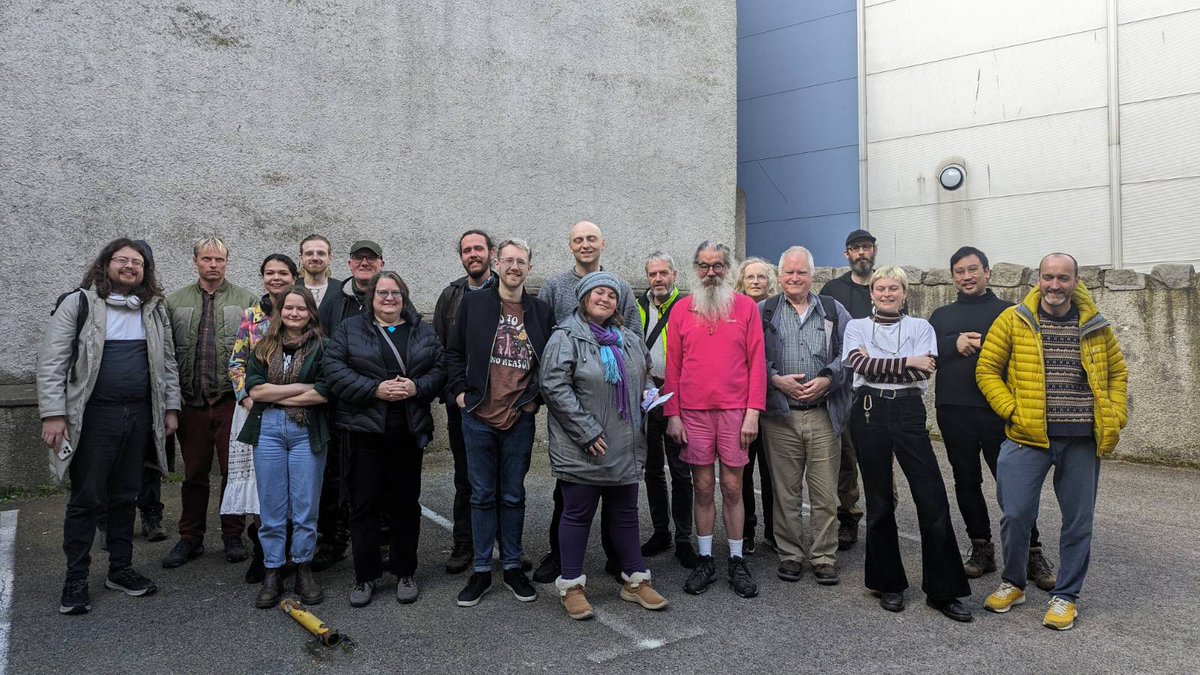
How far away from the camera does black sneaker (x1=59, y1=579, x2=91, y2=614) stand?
13.9ft

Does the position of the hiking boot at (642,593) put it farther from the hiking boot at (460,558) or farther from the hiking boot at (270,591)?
the hiking boot at (270,591)

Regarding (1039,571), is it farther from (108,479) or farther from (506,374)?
(108,479)

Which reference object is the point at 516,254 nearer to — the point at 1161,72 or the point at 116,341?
the point at 116,341

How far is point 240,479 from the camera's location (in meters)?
4.75

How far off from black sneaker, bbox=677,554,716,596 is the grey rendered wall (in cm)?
516

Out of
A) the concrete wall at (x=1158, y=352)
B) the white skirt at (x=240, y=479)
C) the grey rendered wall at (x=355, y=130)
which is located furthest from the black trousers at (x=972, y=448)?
the grey rendered wall at (x=355, y=130)

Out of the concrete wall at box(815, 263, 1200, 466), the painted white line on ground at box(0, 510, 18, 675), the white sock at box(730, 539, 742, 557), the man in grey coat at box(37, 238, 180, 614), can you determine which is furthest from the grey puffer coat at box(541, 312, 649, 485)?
the concrete wall at box(815, 263, 1200, 466)

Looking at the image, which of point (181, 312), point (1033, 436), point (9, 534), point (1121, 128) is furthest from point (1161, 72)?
point (9, 534)

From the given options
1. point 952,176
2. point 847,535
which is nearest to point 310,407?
point 847,535

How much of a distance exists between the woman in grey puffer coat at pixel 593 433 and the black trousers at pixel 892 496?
1.21 m

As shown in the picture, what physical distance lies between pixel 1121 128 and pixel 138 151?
38.6 ft

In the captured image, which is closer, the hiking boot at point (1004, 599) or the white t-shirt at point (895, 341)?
the hiking boot at point (1004, 599)

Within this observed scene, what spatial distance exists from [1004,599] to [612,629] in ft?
6.78

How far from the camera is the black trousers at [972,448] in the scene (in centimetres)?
463
